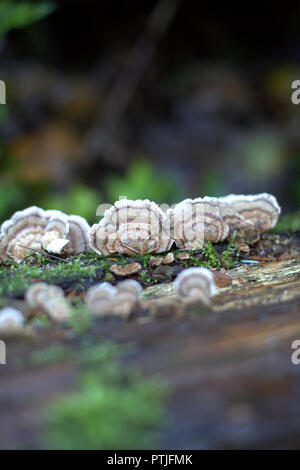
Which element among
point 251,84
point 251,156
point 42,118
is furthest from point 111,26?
point 251,156

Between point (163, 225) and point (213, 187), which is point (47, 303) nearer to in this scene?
point (163, 225)

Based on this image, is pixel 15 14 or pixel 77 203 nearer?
pixel 15 14

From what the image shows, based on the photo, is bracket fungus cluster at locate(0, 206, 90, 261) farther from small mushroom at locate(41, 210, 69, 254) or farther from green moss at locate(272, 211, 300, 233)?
green moss at locate(272, 211, 300, 233)

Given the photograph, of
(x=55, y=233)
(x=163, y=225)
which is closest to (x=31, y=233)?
(x=55, y=233)

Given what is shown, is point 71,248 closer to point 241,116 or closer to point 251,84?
point 241,116

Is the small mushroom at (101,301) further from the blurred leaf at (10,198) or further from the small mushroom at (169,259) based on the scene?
the blurred leaf at (10,198)

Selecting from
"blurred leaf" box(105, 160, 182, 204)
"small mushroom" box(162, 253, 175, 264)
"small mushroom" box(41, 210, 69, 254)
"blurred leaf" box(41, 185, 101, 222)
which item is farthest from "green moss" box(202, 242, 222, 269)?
"blurred leaf" box(105, 160, 182, 204)

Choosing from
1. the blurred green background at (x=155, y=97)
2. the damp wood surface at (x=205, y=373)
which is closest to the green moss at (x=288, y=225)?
the damp wood surface at (x=205, y=373)
